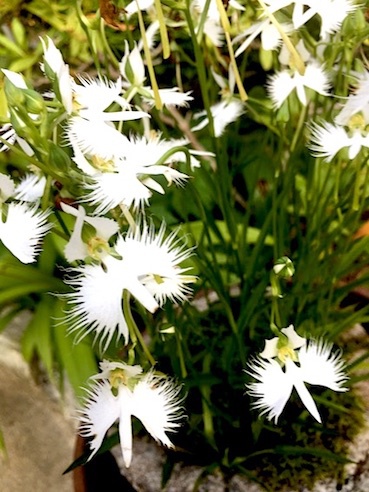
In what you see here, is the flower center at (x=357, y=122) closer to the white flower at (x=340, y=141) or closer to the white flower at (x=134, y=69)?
the white flower at (x=340, y=141)

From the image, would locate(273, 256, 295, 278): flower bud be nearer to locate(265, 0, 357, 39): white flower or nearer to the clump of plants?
the clump of plants

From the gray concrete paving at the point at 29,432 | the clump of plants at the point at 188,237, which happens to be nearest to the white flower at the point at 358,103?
the clump of plants at the point at 188,237

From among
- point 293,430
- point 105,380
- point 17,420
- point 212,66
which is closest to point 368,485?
point 293,430

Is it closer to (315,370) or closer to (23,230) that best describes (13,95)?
(23,230)

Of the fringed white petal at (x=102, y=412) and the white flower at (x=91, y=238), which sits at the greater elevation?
the white flower at (x=91, y=238)

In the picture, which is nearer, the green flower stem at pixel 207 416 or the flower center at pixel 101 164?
the flower center at pixel 101 164

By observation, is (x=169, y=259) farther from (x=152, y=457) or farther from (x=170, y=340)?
(x=152, y=457)

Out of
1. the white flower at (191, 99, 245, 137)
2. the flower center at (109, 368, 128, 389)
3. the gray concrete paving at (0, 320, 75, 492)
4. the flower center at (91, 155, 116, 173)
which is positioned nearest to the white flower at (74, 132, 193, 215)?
the flower center at (91, 155, 116, 173)
